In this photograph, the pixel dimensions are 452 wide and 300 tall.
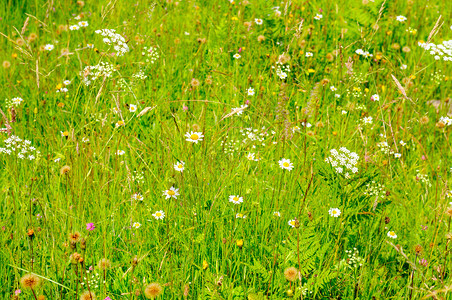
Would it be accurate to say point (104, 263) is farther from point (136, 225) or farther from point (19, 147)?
point (19, 147)

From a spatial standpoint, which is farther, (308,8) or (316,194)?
(308,8)

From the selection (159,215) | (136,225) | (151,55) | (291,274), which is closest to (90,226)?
(136,225)

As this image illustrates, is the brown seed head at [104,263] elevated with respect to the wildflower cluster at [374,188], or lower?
lower

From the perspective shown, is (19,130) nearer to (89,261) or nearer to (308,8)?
(89,261)

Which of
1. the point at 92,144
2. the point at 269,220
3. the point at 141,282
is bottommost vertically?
the point at 141,282

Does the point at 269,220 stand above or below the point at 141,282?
above

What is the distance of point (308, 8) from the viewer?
4363 mm

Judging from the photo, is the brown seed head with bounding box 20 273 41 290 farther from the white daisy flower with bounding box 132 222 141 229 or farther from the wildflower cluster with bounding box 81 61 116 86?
the wildflower cluster with bounding box 81 61 116 86

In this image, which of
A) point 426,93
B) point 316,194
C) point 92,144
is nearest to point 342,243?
point 316,194

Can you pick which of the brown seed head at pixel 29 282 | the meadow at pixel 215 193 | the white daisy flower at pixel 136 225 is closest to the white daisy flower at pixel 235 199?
the meadow at pixel 215 193

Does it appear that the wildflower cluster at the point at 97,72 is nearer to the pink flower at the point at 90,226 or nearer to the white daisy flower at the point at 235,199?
the pink flower at the point at 90,226

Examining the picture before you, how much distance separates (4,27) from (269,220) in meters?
3.21

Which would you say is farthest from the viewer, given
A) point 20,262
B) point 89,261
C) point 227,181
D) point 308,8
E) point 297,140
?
point 308,8

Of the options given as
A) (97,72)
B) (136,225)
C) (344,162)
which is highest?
(97,72)
